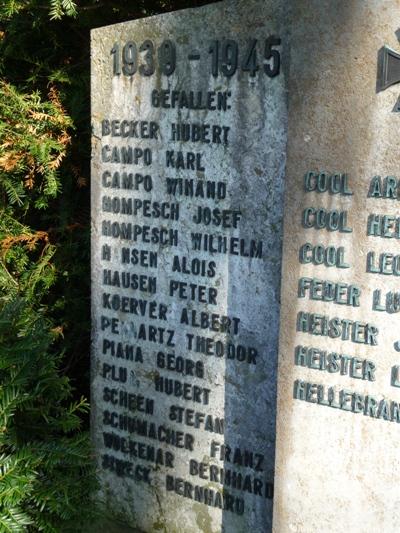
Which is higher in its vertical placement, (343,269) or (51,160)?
(51,160)

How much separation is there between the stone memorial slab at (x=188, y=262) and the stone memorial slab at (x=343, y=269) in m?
0.37

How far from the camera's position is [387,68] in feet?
9.38

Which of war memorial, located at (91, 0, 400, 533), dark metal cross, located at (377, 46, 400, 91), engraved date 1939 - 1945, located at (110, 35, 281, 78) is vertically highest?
engraved date 1939 - 1945, located at (110, 35, 281, 78)

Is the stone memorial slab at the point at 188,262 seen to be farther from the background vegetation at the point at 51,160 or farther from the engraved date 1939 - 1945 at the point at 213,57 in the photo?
the background vegetation at the point at 51,160

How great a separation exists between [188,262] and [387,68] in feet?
4.20

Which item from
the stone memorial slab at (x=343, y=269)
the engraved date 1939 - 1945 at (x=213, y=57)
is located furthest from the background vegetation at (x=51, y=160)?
the stone memorial slab at (x=343, y=269)

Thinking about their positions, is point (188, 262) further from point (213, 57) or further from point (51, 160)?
point (51, 160)

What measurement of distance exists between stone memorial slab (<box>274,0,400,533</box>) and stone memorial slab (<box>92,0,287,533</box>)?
37 cm

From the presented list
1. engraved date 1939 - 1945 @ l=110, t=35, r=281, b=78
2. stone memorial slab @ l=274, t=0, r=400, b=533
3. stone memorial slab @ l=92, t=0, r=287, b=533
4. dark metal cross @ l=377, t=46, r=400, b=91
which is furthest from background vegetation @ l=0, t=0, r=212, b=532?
dark metal cross @ l=377, t=46, r=400, b=91

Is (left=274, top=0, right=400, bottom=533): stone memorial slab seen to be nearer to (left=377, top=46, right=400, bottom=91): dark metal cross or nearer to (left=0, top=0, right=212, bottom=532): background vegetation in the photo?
(left=377, top=46, right=400, bottom=91): dark metal cross

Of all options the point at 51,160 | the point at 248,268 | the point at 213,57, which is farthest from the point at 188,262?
the point at 51,160

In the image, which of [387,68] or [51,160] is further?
[51,160]

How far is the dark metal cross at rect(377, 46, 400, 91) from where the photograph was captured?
9.34 feet

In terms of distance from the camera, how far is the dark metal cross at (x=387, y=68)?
2848 millimetres
